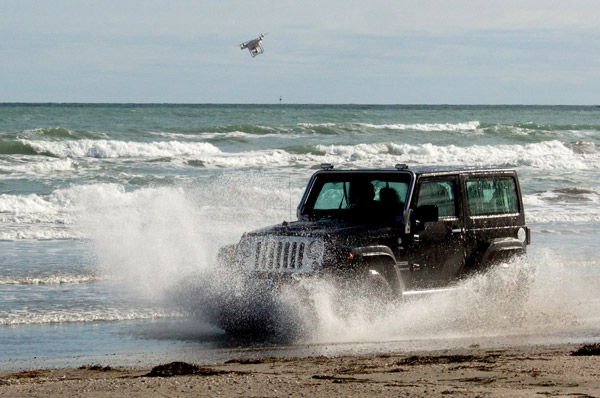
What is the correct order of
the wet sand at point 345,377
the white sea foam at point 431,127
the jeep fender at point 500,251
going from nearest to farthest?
the wet sand at point 345,377 < the jeep fender at point 500,251 < the white sea foam at point 431,127

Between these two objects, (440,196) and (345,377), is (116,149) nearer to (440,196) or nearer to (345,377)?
(440,196)

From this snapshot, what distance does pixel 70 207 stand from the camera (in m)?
22.0

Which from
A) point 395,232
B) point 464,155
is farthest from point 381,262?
point 464,155

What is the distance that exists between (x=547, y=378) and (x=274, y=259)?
3.18 meters

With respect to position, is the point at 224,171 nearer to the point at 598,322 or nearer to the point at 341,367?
the point at 598,322

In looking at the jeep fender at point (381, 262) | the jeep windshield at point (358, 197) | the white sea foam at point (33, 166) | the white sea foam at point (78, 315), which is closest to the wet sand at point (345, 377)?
the jeep fender at point (381, 262)

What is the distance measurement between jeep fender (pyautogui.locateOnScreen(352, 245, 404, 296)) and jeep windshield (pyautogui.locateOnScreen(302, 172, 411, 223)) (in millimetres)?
516

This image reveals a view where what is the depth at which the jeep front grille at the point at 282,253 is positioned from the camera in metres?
8.73

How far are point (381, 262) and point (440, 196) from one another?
47.8 inches

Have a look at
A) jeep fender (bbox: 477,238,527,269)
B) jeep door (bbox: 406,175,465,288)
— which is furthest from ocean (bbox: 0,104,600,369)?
jeep fender (bbox: 477,238,527,269)

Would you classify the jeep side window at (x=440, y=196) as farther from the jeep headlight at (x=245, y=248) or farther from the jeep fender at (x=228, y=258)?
the jeep fender at (x=228, y=258)

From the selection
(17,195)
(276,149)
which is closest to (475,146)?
(276,149)

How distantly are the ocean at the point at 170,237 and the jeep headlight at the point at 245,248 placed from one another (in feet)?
2.68

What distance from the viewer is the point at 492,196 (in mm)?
10164
